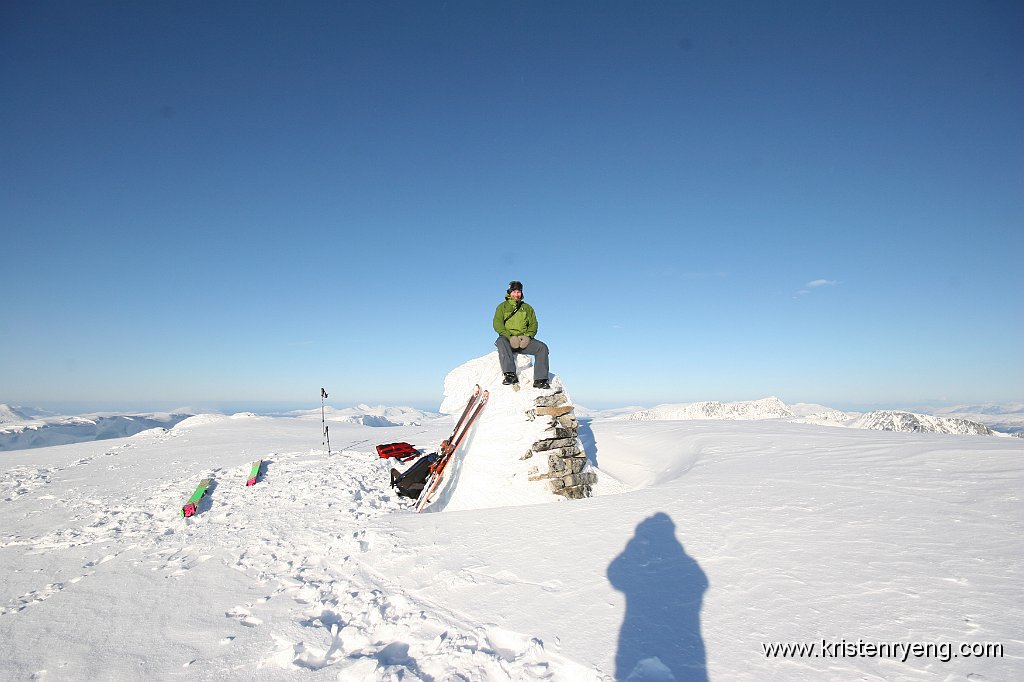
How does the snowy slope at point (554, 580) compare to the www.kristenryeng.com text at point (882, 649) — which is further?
the snowy slope at point (554, 580)

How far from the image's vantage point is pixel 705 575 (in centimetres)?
376

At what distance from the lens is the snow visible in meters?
2.93

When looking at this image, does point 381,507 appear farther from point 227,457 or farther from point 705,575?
point 227,457

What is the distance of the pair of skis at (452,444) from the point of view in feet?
27.0

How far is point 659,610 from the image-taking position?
3.34 meters

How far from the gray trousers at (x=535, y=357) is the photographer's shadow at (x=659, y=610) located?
14.9ft

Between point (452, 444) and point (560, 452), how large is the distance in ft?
7.74

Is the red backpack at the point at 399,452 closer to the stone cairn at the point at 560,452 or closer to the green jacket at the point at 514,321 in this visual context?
the stone cairn at the point at 560,452

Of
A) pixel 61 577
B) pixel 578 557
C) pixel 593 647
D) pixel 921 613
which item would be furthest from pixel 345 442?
pixel 921 613

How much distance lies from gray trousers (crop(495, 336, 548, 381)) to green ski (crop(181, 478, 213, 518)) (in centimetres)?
627

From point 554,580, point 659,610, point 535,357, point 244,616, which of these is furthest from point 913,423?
point 244,616

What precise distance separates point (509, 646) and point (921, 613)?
304 centimetres

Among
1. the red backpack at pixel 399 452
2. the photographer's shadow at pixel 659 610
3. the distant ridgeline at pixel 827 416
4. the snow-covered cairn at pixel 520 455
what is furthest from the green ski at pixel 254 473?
the distant ridgeline at pixel 827 416

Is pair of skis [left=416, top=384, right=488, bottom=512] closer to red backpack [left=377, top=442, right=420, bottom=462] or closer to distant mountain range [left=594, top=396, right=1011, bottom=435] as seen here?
red backpack [left=377, top=442, right=420, bottom=462]
